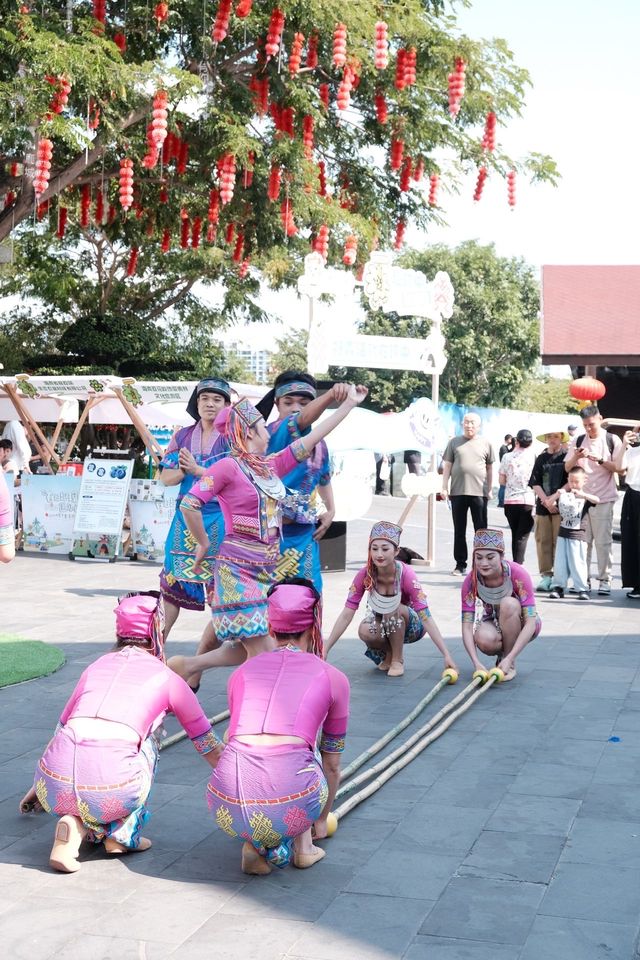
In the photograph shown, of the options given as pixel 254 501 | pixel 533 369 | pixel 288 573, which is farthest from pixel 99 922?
pixel 533 369

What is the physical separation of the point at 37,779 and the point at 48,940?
788 mm

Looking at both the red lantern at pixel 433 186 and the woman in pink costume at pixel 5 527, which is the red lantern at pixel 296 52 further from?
the woman in pink costume at pixel 5 527

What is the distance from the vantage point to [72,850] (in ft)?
13.7

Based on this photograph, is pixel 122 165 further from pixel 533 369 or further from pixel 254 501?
pixel 533 369

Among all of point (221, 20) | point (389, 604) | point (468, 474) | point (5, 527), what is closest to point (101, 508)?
point (468, 474)

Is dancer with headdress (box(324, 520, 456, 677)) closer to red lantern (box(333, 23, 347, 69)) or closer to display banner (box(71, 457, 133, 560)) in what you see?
display banner (box(71, 457, 133, 560))

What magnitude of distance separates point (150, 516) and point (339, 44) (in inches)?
227

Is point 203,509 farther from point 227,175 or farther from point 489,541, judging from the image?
point 227,175

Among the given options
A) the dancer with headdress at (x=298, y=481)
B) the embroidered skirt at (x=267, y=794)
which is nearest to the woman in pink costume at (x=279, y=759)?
the embroidered skirt at (x=267, y=794)

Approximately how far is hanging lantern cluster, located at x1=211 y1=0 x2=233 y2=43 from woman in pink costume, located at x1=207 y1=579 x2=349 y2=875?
9.64 m

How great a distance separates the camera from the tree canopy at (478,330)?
4575 centimetres

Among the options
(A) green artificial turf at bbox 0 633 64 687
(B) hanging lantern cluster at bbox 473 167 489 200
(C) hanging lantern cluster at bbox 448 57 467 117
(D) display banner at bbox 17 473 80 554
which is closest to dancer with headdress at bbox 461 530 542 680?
(A) green artificial turf at bbox 0 633 64 687

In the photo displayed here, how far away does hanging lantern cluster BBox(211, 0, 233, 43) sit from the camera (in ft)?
40.4

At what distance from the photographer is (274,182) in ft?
47.0
